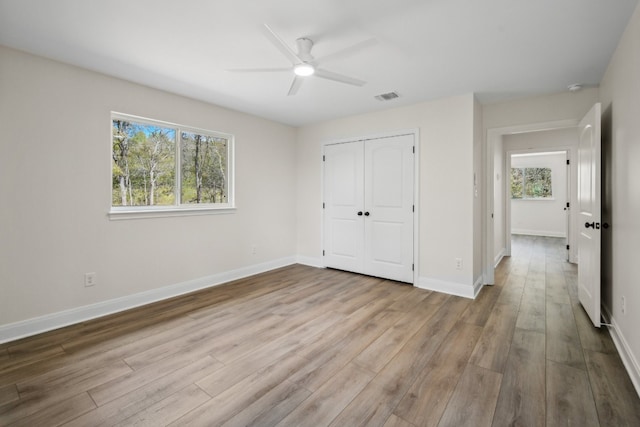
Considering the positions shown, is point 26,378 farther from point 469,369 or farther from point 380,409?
point 469,369

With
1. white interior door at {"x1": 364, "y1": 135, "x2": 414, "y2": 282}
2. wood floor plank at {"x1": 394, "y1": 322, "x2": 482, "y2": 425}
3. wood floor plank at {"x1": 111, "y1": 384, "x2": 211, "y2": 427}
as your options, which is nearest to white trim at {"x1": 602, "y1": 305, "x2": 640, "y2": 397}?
wood floor plank at {"x1": 394, "y1": 322, "x2": 482, "y2": 425}

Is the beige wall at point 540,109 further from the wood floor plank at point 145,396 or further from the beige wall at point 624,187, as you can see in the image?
the wood floor plank at point 145,396

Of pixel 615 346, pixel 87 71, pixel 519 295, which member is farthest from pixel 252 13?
pixel 519 295

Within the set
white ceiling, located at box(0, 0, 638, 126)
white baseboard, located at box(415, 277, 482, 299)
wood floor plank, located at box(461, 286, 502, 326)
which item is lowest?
wood floor plank, located at box(461, 286, 502, 326)

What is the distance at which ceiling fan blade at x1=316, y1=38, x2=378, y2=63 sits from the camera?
235 centimetres

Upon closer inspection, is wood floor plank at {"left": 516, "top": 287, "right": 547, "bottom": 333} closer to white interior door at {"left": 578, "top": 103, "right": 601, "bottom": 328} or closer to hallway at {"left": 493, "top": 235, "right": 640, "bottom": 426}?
hallway at {"left": 493, "top": 235, "right": 640, "bottom": 426}

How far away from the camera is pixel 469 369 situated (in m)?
2.05

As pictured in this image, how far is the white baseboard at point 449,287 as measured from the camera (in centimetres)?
355

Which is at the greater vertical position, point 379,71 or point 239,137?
point 379,71

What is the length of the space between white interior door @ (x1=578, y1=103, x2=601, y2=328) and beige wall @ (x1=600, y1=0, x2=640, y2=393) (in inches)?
4.4

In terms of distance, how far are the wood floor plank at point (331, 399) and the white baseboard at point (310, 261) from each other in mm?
2993

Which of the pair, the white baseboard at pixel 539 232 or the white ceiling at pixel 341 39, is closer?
the white ceiling at pixel 341 39

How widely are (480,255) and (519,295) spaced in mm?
632

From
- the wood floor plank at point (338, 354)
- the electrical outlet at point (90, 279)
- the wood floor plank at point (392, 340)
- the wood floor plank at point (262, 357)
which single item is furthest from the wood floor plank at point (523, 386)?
the electrical outlet at point (90, 279)
